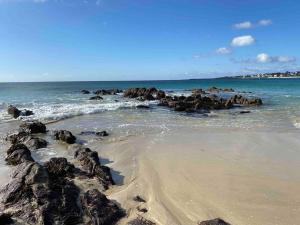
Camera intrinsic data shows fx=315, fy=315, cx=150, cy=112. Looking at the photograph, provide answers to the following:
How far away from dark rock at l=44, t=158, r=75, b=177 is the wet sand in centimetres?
125

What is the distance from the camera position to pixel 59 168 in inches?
348

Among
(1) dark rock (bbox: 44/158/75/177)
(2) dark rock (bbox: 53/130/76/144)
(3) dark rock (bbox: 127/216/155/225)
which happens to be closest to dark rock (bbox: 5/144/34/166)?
(1) dark rock (bbox: 44/158/75/177)

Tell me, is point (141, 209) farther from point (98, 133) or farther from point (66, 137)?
point (98, 133)

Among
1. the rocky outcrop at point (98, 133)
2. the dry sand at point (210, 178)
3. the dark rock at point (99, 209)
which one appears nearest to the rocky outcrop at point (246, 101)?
the dry sand at point (210, 178)

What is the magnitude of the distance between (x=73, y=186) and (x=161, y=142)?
6.13 meters

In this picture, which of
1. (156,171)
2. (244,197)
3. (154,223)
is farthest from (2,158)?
(244,197)

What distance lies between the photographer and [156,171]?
367 inches

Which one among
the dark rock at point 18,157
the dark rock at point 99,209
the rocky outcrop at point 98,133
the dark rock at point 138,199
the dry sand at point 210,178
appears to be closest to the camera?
the dark rock at point 99,209

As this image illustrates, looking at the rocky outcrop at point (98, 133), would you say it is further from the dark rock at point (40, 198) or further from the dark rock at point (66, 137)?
the dark rock at point (40, 198)

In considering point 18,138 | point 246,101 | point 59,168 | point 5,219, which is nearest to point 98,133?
point 18,138

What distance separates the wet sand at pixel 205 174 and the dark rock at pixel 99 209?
244mm

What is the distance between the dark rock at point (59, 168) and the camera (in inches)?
338

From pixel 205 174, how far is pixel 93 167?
3241 millimetres

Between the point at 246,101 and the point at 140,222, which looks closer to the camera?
A: the point at 140,222
